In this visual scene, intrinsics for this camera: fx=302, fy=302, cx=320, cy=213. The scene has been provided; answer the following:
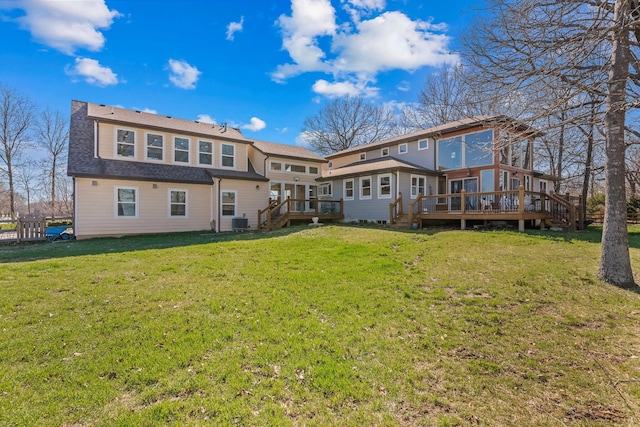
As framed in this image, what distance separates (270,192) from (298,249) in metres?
10.2

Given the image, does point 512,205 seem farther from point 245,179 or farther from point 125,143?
point 125,143

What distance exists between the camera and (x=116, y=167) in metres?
15.0

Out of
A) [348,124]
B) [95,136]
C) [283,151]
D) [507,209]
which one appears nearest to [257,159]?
[283,151]

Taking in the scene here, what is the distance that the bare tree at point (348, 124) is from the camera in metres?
34.8

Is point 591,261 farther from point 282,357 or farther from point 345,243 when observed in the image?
point 282,357

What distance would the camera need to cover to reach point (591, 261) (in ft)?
24.5

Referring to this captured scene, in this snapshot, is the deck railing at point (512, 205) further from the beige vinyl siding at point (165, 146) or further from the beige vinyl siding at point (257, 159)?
the beige vinyl siding at point (165, 146)

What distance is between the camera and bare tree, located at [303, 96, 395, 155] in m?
34.8

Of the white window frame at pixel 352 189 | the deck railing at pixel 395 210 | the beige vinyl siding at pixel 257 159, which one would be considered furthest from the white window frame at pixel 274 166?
the deck railing at pixel 395 210

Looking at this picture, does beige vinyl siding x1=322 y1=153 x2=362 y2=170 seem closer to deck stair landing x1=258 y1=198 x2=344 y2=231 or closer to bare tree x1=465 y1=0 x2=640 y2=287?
deck stair landing x1=258 y1=198 x2=344 y2=231

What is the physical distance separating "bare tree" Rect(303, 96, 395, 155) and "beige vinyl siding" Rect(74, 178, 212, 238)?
21766 millimetres

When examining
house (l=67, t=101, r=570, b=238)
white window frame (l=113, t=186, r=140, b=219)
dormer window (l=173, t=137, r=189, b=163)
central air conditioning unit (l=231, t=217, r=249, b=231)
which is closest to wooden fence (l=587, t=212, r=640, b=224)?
house (l=67, t=101, r=570, b=238)

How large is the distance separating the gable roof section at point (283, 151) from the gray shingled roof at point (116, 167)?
184 cm

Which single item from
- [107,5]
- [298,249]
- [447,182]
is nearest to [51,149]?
[107,5]
